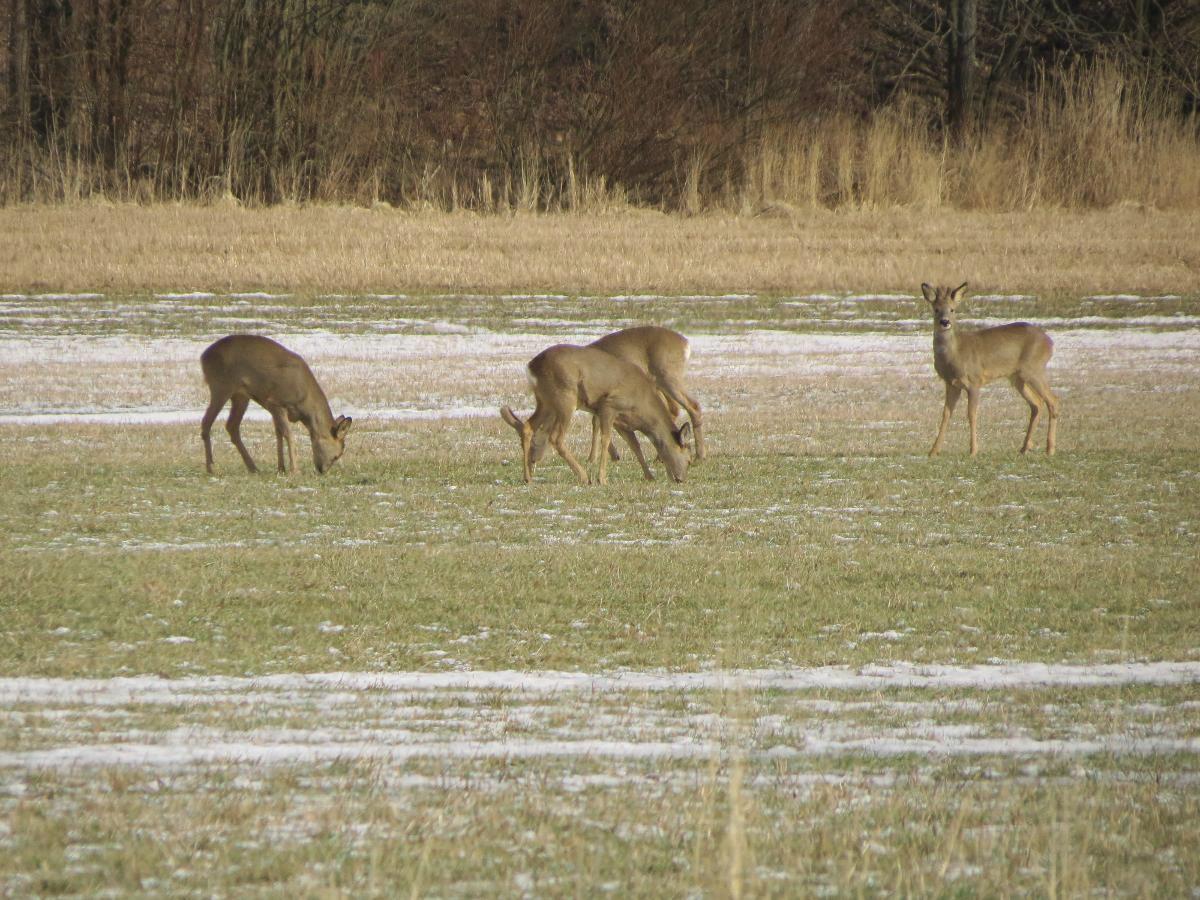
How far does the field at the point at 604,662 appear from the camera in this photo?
432cm

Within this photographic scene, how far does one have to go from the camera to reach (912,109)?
4138 centimetres

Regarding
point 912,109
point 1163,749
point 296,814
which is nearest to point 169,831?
point 296,814

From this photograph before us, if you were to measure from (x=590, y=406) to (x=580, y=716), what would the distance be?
7396 mm

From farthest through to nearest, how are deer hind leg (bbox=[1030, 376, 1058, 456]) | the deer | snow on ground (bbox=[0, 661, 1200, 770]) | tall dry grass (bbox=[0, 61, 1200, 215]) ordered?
tall dry grass (bbox=[0, 61, 1200, 215]), deer hind leg (bbox=[1030, 376, 1058, 456]), the deer, snow on ground (bbox=[0, 661, 1200, 770])

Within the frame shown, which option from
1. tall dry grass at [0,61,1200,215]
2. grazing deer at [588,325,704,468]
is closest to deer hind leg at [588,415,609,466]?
grazing deer at [588,325,704,468]

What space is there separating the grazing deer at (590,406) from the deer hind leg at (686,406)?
34.5 inches

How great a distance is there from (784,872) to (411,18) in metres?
36.7

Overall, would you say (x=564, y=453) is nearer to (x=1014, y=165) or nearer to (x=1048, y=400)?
(x=1048, y=400)

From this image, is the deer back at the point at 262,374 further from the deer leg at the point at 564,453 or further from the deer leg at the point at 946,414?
the deer leg at the point at 946,414

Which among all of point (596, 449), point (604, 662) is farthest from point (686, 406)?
point (604, 662)

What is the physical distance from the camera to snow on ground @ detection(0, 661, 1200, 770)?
554cm

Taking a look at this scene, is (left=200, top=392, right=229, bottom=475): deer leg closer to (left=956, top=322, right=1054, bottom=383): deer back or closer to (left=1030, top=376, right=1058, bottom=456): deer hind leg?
(left=956, top=322, right=1054, bottom=383): deer back

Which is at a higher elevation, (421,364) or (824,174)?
(824,174)

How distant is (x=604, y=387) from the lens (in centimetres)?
1328
